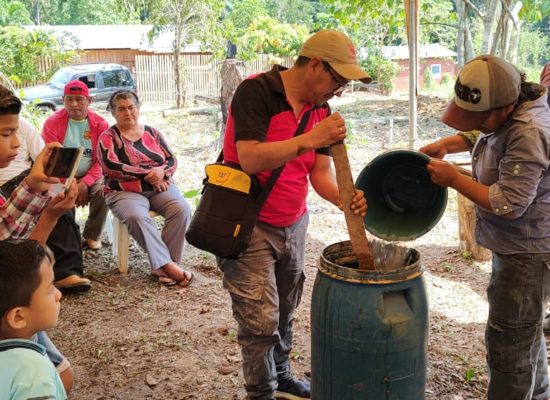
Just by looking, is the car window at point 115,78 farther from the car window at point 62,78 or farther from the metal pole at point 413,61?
the metal pole at point 413,61

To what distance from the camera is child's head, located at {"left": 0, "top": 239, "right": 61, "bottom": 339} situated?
→ 1.55 m

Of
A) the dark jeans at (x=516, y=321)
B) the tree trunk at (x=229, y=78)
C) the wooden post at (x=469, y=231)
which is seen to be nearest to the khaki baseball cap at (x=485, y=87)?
the dark jeans at (x=516, y=321)

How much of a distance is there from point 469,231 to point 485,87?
3011mm

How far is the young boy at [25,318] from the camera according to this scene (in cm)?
142

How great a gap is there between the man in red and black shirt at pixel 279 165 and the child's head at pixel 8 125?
2.66 feet

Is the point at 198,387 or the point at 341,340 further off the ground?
the point at 341,340

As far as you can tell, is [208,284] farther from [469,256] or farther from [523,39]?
[523,39]

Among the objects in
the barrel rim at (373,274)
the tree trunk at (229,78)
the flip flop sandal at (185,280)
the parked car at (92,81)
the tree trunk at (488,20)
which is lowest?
the flip flop sandal at (185,280)

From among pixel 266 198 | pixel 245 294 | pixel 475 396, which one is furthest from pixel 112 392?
pixel 475 396

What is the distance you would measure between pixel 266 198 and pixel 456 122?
2.70 feet

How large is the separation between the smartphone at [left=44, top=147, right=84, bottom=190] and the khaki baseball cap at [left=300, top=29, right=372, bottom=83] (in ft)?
3.33

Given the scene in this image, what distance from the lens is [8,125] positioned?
2055mm

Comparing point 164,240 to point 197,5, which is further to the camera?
point 197,5

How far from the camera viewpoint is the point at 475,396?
3.00 metres
